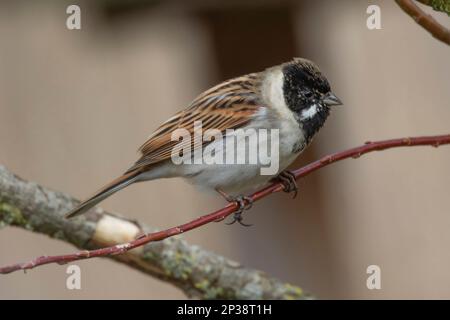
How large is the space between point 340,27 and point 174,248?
2.79 m

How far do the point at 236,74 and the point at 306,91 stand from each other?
1.69 m

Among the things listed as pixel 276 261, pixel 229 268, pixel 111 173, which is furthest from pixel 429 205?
pixel 229 268

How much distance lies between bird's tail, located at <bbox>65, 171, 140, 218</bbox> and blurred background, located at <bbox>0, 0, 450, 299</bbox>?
1.65 m

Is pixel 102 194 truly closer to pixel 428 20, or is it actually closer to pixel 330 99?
pixel 330 99

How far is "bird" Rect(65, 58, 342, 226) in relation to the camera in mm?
3715

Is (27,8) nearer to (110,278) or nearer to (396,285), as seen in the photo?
(110,278)

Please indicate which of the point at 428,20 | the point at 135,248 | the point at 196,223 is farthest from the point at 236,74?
the point at 428,20

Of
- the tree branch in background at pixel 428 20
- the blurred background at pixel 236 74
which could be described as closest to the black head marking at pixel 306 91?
the tree branch in background at pixel 428 20

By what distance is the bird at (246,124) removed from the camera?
3.71m

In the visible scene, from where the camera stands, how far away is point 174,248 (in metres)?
3.86

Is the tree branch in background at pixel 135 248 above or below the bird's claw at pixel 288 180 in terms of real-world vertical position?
below

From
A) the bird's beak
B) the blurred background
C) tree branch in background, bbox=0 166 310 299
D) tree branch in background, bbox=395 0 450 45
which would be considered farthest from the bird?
the blurred background

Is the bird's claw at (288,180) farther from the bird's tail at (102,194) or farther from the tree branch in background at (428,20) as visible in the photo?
the tree branch in background at (428,20)

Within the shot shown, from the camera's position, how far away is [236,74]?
5.41 metres
